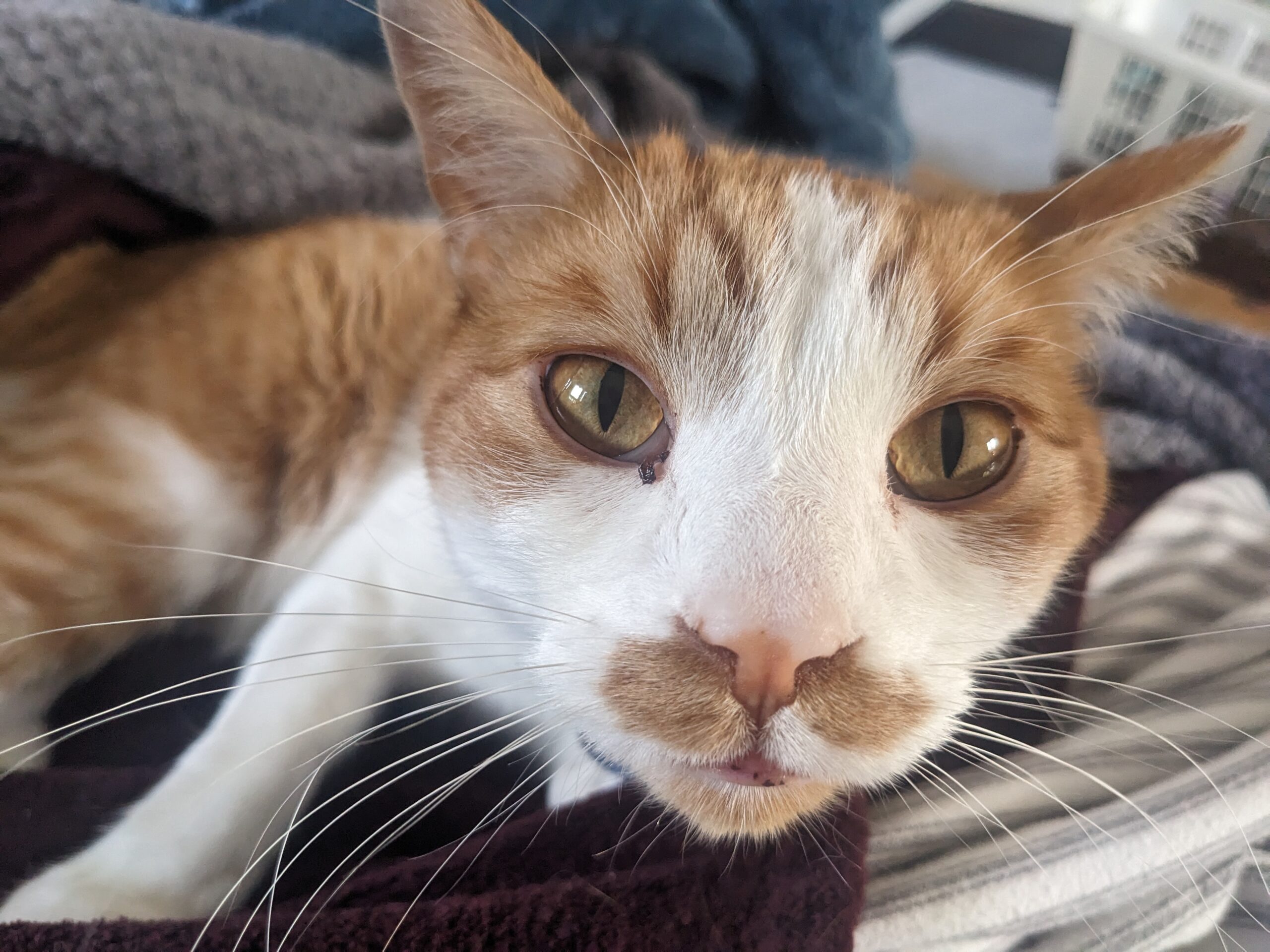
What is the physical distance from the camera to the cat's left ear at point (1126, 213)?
38.0 inches

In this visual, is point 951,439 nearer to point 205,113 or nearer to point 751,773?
point 751,773

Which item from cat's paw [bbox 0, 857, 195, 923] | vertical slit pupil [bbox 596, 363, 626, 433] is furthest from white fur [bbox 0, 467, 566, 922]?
vertical slit pupil [bbox 596, 363, 626, 433]

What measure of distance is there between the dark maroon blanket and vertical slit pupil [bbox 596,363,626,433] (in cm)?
48

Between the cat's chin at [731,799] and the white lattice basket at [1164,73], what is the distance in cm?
167

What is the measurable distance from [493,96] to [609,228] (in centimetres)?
22

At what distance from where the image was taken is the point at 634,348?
0.88 meters

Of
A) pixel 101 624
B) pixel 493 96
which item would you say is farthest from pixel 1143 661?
pixel 101 624

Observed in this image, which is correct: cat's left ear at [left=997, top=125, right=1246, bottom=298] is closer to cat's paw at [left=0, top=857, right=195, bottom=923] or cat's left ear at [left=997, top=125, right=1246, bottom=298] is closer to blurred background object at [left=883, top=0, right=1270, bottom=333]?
blurred background object at [left=883, top=0, right=1270, bottom=333]

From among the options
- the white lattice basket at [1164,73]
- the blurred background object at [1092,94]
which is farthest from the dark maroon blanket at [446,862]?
the white lattice basket at [1164,73]

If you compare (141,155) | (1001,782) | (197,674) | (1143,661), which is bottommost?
(197,674)

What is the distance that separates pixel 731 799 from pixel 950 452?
0.45 metres

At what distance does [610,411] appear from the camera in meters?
0.88

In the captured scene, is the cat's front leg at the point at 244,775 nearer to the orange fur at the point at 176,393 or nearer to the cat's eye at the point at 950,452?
the orange fur at the point at 176,393

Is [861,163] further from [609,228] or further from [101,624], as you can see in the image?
[101,624]
